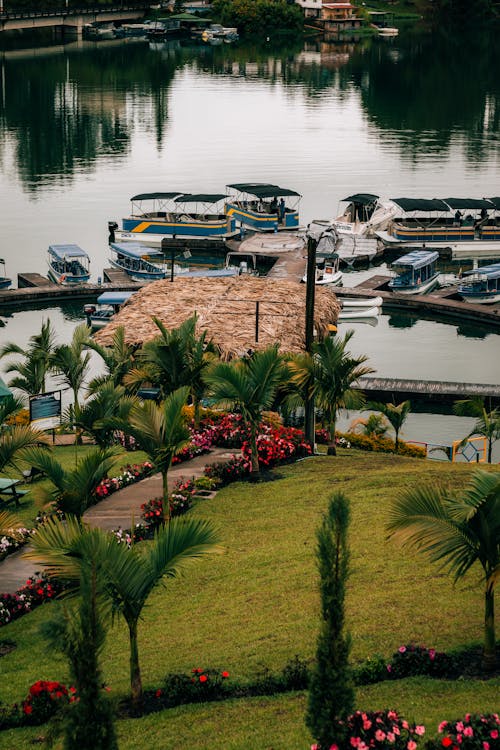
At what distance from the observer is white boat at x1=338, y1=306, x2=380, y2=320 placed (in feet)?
196

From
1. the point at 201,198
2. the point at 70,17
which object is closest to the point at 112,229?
the point at 201,198

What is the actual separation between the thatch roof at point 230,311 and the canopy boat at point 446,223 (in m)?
27.3

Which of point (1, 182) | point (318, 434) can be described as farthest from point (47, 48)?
point (318, 434)

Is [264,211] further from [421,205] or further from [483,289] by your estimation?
[483,289]

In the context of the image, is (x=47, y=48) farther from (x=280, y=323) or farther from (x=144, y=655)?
(x=144, y=655)

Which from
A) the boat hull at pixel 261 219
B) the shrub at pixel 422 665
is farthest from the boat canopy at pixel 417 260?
the shrub at pixel 422 665

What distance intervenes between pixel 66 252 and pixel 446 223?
81.9ft

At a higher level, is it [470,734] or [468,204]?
[470,734]

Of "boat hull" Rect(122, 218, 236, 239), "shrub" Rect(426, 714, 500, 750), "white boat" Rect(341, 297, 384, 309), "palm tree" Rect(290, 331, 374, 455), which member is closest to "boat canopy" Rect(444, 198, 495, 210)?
"boat hull" Rect(122, 218, 236, 239)

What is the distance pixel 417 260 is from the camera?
210 feet

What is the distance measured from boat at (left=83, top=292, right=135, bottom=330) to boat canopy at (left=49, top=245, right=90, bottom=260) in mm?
8150

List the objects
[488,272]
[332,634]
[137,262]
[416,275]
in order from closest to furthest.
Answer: [332,634] → [488,272] → [416,275] → [137,262]

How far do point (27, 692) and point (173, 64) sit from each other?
15349 cm

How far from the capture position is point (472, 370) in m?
51.0
